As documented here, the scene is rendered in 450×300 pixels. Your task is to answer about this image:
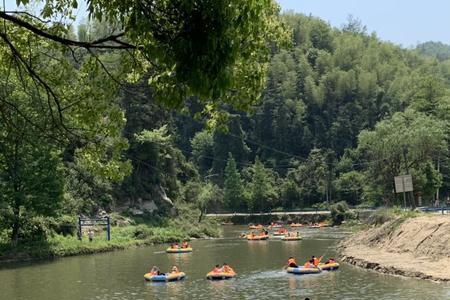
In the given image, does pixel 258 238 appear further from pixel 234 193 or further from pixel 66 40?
pixel 66 40

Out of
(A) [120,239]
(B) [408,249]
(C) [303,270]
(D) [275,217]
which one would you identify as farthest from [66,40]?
(D) [275,217]

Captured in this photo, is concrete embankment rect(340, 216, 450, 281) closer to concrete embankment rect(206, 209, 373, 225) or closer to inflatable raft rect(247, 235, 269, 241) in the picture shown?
inflatable raft rect(247, 235, 269, 241)

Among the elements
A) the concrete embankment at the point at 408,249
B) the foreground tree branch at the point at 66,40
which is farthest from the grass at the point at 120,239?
the foreground tree branch at the point at 66,40

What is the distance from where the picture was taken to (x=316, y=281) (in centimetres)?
2830

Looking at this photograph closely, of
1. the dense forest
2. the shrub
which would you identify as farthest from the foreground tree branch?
the shrub

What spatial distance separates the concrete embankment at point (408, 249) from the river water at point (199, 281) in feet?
2.82

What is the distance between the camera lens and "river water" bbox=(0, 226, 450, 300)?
25.0m

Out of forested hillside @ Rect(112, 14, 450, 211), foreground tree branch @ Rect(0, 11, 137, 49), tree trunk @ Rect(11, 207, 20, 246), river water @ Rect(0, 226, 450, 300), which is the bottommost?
river water @ Rect(0, 226, 450, 300)

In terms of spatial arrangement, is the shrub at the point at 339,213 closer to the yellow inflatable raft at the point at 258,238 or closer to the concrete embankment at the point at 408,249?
the yellow inflatable raft at the point at 258,238

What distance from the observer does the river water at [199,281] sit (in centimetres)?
2498

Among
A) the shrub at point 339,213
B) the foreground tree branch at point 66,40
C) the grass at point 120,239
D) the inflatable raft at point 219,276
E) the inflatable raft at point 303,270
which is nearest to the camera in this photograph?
the foreground tree branch at point 66,40

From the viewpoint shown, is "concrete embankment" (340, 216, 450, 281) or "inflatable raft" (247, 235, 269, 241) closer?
"concrete embankment" (340, 216, 450, 281)

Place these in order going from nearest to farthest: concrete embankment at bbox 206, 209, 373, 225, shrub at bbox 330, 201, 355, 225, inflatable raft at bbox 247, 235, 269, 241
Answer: inflatable raft at bbox 247, 235, 269, 241 < shrub at bbox 330, 201, 355, 225 < concrete embankment at bbox 206, 209, 373, 225

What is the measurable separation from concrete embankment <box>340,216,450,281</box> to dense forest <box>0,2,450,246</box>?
12749mm
